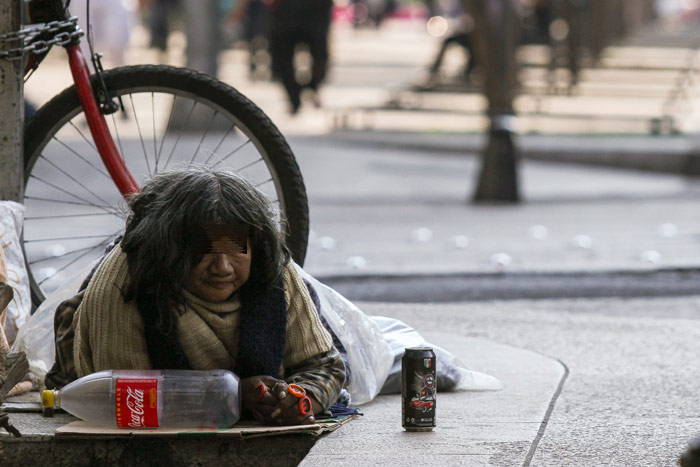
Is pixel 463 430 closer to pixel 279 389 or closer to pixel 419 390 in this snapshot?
pixel 419 390

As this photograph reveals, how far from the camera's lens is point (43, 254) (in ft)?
25.0

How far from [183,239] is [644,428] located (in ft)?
4.54

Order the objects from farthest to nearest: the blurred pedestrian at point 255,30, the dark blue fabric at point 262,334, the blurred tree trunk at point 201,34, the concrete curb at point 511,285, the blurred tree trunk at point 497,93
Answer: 1. the blurred pedestrian at point 255,30
2. the blurred tree trunk at point 201,34
3. the blurred tree trunk at point 497,93
4. the concrete curb at point 511,285
5. the dark blue fabric at point 262,334

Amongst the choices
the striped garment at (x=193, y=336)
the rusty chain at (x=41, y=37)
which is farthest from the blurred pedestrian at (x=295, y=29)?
the striped garment at (x=193, y=336)

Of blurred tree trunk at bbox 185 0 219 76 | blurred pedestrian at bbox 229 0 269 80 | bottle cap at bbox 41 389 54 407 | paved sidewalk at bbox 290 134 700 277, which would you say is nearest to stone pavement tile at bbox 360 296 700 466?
paved sidewalk at bbox 290 134 700 277

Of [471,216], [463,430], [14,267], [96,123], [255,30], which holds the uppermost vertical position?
[255,30]

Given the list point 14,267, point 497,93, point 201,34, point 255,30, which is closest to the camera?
point 14,267

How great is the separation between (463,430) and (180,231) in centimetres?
94

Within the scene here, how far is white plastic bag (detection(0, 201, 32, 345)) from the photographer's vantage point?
421 centimetres

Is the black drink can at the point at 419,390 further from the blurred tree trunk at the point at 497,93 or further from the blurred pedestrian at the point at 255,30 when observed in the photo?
the blurred pedestrian at the point at 255,30

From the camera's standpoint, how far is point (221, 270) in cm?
343

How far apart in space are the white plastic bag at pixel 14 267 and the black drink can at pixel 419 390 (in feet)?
4.46

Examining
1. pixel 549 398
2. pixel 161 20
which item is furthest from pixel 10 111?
pixel 161 20

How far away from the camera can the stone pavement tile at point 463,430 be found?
3312 millimetres
